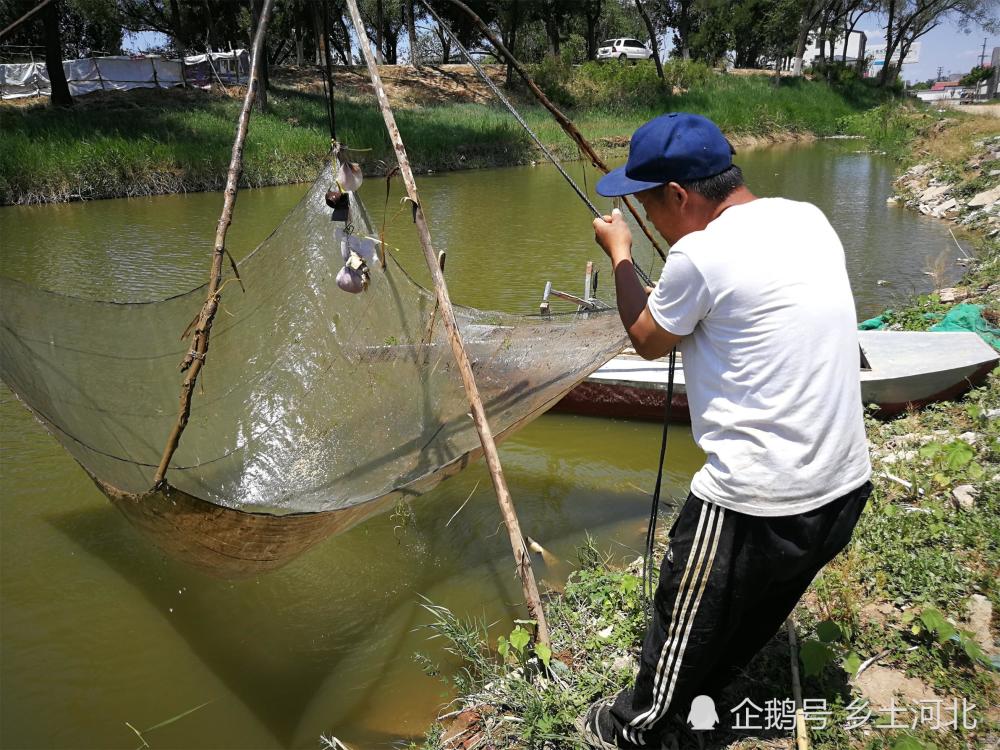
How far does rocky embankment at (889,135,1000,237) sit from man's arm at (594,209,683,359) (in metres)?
8.63

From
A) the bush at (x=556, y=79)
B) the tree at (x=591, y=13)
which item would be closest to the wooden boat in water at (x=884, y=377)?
the bush at (x=556, y=79)

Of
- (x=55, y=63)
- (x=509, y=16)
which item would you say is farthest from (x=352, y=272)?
(x=509, y=16)

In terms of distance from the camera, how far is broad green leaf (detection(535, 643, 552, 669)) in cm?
211

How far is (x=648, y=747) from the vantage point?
1.72 metres

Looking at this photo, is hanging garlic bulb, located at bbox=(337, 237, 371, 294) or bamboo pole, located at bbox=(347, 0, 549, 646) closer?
bamboo pole, located at bbox=(347, 0, 549, 646)

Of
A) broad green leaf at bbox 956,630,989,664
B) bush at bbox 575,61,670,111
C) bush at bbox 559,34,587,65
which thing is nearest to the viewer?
broad green leaf at bbox 956,630,989,664

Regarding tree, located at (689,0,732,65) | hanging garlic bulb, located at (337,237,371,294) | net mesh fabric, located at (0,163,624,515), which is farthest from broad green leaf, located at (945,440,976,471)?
tree, located at (689,0,732,65)

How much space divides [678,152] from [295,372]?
8.69ft

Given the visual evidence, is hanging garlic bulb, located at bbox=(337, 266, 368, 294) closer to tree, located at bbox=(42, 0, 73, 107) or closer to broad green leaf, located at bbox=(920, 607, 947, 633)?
broad green leaf, located at bbox=(920, 607, 947, 633)

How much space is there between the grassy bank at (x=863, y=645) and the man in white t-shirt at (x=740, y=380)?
0.46 m

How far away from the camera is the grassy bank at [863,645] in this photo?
186cm

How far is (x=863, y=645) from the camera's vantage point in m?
2.13

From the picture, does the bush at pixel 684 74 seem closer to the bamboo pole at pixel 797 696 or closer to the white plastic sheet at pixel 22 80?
the white plastic sheet at pixel 22 80

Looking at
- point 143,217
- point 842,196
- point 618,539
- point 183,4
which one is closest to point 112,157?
point 143,217
